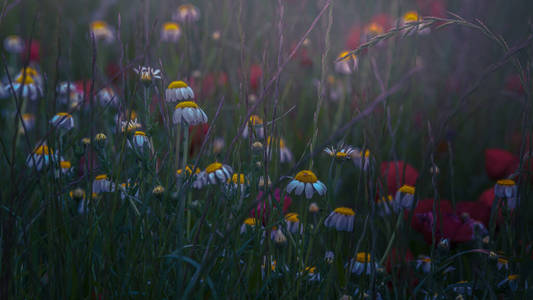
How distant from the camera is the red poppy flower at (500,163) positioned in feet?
4.57

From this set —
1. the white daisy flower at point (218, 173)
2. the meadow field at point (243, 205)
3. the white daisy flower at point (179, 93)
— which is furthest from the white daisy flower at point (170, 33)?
the white daisy flower at point (218, 173)

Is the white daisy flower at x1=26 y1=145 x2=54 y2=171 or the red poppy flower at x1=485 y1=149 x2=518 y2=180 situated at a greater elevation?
the white daisy flower at x1=26 y1=145 x2=54 y2=171

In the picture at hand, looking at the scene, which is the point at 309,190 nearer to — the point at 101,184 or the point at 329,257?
the point at 329,257

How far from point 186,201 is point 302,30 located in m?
1.49

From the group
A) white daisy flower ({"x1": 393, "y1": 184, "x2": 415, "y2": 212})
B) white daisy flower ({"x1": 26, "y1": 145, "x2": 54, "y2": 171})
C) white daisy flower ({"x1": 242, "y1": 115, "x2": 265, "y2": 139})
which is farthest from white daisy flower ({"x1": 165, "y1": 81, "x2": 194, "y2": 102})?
white daisy flower ({"x1": 393, "y1": 184, "x2": 415, "y2": 212})

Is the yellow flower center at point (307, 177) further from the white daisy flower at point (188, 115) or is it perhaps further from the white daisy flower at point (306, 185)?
the white daisy flower at point (188, 115)

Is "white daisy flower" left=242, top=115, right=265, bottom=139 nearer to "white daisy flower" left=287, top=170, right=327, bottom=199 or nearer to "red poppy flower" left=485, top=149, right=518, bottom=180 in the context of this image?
"white daisy flower" left=287, top=170, right=327, bottom=199

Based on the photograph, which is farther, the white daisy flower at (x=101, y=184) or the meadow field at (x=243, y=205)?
the white daisy flower at (x=101, y=184)

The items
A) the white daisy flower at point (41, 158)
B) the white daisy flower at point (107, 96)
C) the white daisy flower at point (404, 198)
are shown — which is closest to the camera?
the white daisy flower at point (41, 158)

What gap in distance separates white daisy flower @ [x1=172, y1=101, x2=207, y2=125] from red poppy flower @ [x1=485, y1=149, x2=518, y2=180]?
37.6 inches

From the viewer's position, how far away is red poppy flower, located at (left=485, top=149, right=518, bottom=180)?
1393mm

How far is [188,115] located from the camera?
0.87 metres

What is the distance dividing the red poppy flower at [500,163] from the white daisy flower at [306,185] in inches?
29.3

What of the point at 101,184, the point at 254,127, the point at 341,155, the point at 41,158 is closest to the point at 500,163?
the point at 341,155
